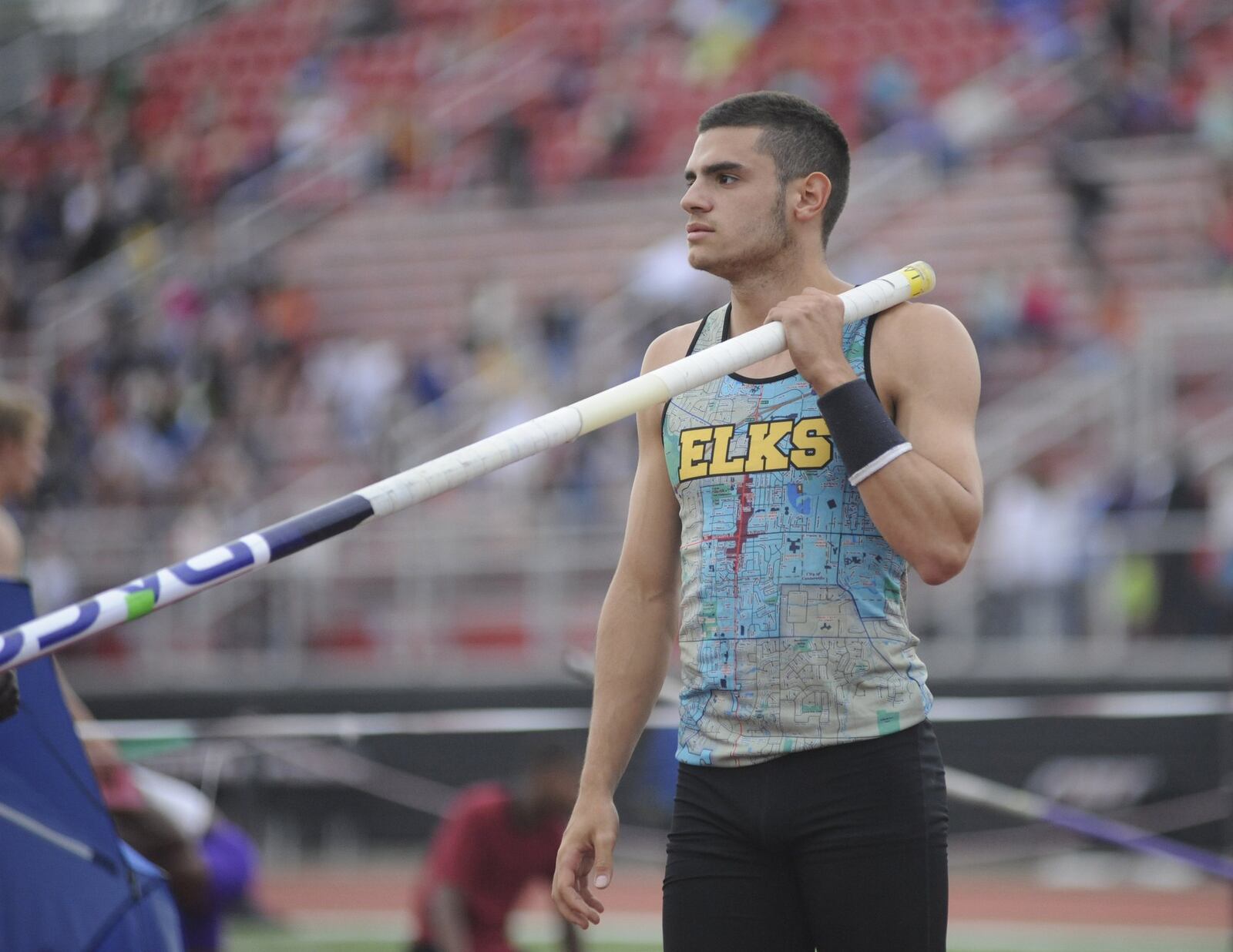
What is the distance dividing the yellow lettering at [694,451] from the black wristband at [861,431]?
1.06ft

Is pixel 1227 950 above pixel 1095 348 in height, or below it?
below

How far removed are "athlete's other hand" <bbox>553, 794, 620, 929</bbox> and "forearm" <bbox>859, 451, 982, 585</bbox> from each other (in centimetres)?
77

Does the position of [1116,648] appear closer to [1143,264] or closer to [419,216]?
[1143,264]

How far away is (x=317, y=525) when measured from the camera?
316 cm

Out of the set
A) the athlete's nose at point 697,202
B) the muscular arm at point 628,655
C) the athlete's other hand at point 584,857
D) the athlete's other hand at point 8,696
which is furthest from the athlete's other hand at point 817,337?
the athlete's other hand at point 8,696

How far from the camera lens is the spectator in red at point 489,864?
7.68 meters

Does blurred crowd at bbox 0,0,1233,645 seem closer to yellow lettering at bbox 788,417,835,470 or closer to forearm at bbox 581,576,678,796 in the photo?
forearm at bbox 581,576,678,796

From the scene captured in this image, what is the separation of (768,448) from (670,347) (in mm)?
456

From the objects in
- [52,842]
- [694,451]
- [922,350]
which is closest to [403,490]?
[694,451]

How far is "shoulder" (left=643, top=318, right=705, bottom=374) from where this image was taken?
367 centimetres

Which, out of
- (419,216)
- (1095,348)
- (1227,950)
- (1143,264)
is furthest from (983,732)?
(419,216)

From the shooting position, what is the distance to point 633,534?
3.67 meters

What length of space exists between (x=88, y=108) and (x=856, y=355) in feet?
78.7

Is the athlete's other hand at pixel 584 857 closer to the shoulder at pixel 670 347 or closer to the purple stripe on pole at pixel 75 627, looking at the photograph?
the shoulder at pixel 670 347
